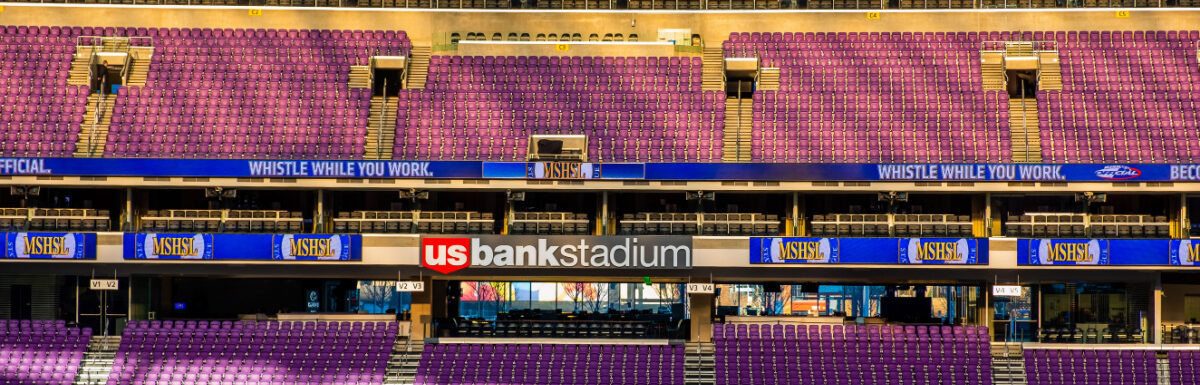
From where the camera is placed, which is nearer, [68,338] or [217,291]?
[68,338]

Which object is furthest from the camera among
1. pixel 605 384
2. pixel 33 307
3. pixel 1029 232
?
pixel 33 307

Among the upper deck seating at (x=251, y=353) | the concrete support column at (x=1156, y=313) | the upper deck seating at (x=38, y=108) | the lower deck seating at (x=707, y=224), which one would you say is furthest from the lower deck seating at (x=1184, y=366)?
the upper deck seating at (x=38, y=108)

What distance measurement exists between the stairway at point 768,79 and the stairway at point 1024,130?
756 centimetres

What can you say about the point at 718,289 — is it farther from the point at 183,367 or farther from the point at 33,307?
the point at 33,307

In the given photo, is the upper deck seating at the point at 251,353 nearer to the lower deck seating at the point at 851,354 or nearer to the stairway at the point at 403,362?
the stairway at the point at 403,362

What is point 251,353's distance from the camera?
4228 cm

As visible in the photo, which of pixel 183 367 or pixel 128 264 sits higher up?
pixel 128 264

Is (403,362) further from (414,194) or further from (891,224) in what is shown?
(891,224)

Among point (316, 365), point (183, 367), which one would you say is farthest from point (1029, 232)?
point (183, 367)

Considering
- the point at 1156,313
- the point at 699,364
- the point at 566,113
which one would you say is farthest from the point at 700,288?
the point at 1156,313

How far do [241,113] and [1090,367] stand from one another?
27.0 m

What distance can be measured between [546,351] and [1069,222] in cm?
1590

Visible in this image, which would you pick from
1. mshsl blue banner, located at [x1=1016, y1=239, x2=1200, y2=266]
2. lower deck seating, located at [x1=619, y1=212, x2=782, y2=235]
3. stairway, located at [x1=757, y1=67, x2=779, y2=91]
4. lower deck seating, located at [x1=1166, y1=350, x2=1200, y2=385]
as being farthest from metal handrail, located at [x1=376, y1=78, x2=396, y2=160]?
lower deck seating, located at [x1=1166, y1=350, x2=1200, y2=385]

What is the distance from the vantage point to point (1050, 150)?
148 feet
